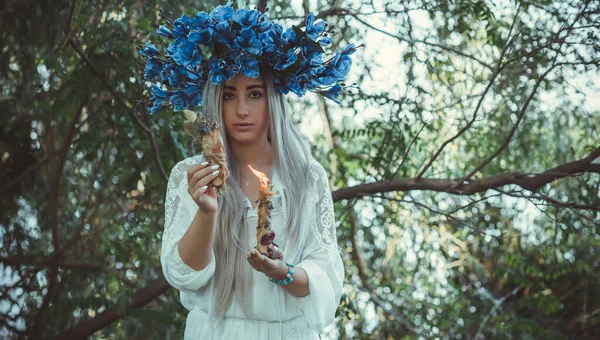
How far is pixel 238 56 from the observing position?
2.86 metres

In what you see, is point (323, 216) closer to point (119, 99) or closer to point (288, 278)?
point (288, 278)

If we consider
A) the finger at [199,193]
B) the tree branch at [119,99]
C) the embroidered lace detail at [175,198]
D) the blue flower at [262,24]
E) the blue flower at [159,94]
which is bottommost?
the finger at [199,193]

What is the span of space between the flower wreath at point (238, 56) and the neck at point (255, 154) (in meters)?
0.22

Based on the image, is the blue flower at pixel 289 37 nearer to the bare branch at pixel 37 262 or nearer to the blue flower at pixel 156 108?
the blue flower at pixel 156 108

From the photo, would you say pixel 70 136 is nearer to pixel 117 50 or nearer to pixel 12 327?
pixel 117 50

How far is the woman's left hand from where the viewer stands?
8.14 ft

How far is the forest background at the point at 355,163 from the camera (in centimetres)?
452

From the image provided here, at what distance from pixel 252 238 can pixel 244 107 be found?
45 centimetres

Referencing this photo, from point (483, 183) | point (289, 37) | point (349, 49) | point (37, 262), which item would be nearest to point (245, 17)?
point (289, 37)

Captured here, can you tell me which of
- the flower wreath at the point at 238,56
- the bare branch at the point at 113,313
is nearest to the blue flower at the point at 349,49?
the flower wreath at the point at 238,56

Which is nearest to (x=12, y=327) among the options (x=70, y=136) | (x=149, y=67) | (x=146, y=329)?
(x=146, y=329)

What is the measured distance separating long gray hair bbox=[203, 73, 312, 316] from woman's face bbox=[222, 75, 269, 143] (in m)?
0.03

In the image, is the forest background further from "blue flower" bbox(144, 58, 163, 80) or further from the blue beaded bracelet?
the blue beaded bracelet

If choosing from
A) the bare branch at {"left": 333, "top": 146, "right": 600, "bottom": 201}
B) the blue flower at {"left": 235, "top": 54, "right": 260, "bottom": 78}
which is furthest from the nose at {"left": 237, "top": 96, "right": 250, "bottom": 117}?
the bare branch at {"left": 333, "top": 146, "right": 600, "bottom": 201}
